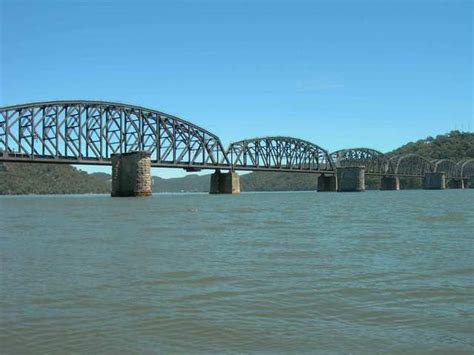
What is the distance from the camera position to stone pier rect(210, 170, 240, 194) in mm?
176125

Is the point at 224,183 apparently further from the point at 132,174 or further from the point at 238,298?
the point at 238,298

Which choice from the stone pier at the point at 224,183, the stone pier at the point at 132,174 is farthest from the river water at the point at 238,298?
the stone pier at the point at 224,183

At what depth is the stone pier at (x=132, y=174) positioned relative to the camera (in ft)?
403

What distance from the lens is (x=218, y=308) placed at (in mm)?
11656

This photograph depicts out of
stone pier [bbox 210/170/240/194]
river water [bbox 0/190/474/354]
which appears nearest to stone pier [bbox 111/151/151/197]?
stone pier [bbox 210/170/240/194]

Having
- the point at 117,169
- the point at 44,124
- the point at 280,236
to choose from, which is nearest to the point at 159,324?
the point at 280,236

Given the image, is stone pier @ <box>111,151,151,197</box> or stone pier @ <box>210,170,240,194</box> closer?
stone pier @ <box>111,151,151,197</box>

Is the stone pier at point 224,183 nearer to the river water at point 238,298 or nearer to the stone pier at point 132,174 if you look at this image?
the stone pier at point 132,174

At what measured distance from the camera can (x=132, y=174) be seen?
406ft

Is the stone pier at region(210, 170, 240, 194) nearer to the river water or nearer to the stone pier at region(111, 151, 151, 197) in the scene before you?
the stone pier at region(111, 151, 151, 197)

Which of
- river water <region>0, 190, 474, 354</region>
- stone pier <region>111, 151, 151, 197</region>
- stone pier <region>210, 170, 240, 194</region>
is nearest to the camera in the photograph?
river water <region>0, 190, 474, 354</region>

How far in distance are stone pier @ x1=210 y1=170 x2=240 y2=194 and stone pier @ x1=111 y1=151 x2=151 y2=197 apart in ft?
171

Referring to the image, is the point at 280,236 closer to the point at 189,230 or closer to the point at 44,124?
the point at 189,230

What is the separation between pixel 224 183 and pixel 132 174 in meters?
58.5
